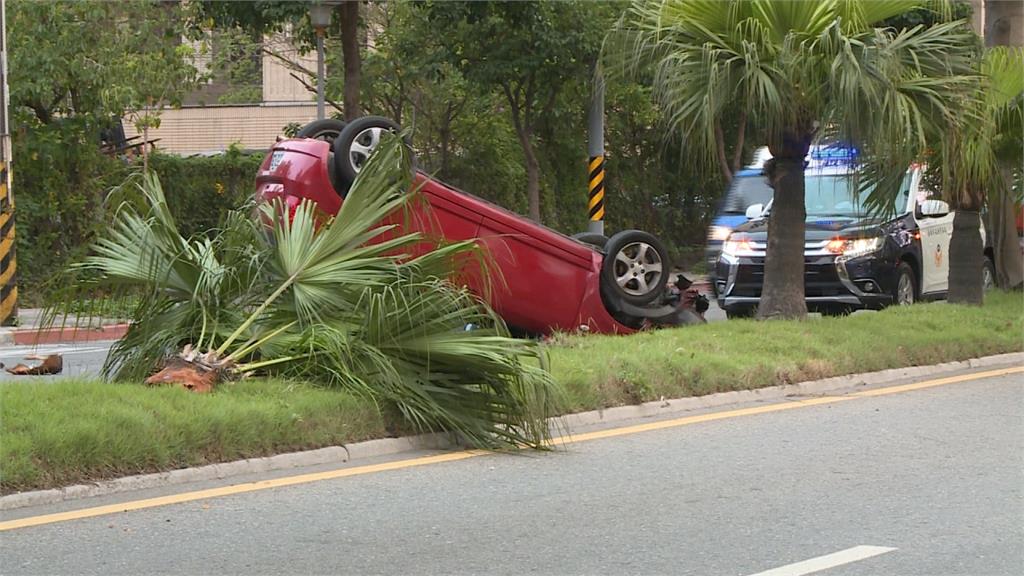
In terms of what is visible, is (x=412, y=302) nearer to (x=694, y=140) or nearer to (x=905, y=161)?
(x=694, y=140)

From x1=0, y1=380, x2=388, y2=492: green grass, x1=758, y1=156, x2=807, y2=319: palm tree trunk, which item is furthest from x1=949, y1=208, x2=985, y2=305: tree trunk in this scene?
x1=0, y1=380, x2=388, y2=492: green grass

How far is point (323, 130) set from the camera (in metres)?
12.6

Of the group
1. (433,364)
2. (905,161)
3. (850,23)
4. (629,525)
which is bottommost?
(629,525)

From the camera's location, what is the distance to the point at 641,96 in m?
28.9

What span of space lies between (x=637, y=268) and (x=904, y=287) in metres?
5.53

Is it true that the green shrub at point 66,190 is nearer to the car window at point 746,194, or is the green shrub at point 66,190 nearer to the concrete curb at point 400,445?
the car window at point 746,194

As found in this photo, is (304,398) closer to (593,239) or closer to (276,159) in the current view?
(276,159)

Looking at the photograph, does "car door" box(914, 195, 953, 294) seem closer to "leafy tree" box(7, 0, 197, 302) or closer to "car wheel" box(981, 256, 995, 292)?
"car wheel" box(981, 256, 995, 292)

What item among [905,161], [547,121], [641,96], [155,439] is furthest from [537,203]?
[155,439]

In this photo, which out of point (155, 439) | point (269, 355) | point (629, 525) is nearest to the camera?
point (629, 525)

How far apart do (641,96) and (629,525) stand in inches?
901

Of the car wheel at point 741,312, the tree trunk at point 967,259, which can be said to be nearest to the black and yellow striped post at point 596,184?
the car wheel at point 741,312

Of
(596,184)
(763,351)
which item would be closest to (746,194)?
(596,184)

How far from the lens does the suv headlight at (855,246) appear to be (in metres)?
16.9
